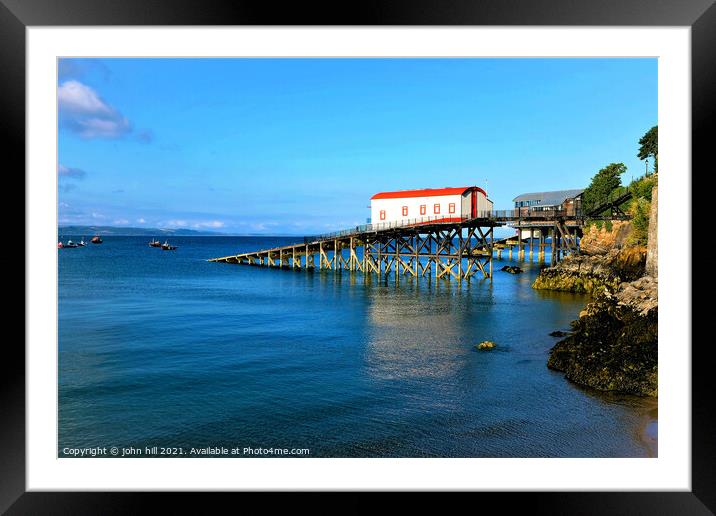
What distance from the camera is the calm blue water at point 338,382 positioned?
878 centimetres

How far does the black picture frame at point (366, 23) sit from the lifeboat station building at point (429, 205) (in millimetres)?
27917

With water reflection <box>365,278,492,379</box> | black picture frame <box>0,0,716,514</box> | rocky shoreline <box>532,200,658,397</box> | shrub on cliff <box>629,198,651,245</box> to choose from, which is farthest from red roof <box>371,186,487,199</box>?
black picture frame <box>0,0,716,514</box>

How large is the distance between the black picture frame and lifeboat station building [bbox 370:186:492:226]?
27917 millimetres

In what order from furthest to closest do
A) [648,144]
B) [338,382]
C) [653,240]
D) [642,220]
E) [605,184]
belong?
1. [605,184]
2. [648,144]
3. [642,220]
4. [653,240]
5. [338,382]

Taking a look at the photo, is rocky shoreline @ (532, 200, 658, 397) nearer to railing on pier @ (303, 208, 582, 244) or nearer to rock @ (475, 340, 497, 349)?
rock @ (475, 340, 497, 349)

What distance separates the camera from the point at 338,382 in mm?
12102

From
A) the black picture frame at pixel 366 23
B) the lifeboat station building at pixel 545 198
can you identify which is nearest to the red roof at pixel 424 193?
the lifeboat station building at pixel 545 198

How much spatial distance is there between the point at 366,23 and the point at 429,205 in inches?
1153

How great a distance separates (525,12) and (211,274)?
41.7 meters

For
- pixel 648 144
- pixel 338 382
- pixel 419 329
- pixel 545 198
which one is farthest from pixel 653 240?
pixel 545 198

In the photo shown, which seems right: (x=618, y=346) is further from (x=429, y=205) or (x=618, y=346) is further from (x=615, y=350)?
(x=429, y=205)

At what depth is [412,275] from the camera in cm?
3588

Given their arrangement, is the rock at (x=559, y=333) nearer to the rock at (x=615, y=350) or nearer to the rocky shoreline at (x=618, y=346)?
the rocky shoreline at (x=618, y=346)

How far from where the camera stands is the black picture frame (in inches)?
178
